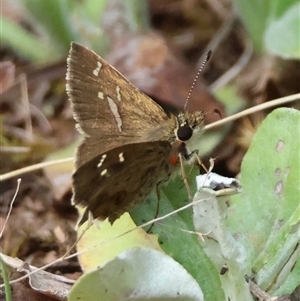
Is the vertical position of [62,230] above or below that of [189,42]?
below

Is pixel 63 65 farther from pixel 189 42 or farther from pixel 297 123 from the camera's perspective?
pixel 297 123

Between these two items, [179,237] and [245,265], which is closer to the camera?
[245,265]

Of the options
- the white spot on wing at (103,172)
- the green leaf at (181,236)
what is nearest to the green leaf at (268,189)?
the green leaf at (181,236)

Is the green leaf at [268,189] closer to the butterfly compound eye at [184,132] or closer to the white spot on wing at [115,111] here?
the butterfly compound eye at [184,132]

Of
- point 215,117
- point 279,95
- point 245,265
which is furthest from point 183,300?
point 279,95

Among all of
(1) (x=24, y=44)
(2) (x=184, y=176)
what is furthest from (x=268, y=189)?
(1) (x=24, y=44)

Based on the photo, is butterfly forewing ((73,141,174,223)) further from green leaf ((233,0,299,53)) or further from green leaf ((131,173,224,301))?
green leaf ((233,0,299,53))

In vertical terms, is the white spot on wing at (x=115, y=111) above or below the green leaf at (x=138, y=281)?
above
